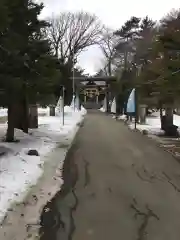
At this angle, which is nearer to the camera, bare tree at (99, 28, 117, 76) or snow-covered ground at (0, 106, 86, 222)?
snow-covered ground at (0, 106, 86, 222)

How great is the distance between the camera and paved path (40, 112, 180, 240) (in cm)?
583

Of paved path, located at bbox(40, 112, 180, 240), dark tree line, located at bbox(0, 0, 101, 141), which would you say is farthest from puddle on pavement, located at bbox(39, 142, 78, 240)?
dark tree line, located at bbox(0, 0, 101, 141)

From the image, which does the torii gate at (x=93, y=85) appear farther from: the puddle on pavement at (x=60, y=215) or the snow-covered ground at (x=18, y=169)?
the puddle on pavement at (x=60, y=215)

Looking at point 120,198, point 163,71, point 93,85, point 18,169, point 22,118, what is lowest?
point 120,198

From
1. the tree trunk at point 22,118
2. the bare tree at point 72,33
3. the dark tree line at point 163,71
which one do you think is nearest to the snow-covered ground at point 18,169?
the tree trunk at point 22,118

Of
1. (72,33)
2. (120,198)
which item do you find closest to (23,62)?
(120,198)

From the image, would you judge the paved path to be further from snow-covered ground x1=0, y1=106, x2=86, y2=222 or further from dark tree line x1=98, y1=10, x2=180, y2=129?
dark tree line x1=98, y1=10, x2=180, y2=129

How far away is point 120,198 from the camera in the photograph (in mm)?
7859

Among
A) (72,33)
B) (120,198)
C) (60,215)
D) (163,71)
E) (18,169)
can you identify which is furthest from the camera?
(72,33)

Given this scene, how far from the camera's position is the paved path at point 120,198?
583 centimetres

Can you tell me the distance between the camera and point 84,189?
869 cm

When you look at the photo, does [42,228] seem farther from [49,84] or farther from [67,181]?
[49,84]

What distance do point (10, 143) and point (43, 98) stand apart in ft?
7.99

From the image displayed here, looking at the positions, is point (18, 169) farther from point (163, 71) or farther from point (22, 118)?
point (22, 118)
